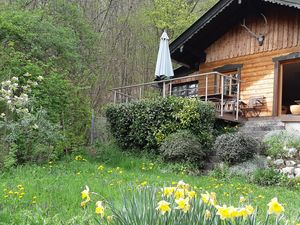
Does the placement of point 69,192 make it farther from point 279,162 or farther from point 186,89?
point 186,89

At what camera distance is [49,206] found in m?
4.48

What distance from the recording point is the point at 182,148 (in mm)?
9570

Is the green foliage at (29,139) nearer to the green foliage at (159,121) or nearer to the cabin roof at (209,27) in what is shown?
the green foliage at (159,121)

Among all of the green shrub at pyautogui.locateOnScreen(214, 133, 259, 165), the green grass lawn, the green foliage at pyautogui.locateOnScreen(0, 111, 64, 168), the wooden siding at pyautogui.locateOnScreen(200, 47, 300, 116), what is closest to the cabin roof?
the wooden siding at pyautogui.locateOnScreen(200, 47, 300, 116)

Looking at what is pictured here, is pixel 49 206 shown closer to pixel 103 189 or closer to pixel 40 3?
pixel 103 189

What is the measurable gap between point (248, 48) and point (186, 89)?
3787mm

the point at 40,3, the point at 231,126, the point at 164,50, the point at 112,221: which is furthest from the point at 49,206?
the point at 40,3

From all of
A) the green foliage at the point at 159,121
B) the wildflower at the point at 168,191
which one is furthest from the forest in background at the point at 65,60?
the wildflower at the point at 168,191

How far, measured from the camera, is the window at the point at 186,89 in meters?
15.9

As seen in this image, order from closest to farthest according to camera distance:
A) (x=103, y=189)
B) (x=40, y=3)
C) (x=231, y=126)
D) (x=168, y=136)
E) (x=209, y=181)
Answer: (x=103, y=189)
(x=209, y=181)
(x=168, y=136)
(x=231, y=126)
(x=40, y=3)

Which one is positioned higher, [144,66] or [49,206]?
[144,66]

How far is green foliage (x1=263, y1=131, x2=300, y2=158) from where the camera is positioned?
9.41 meters

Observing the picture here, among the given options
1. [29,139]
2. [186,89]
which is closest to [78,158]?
[29,139]

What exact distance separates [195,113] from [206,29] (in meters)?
4.85
